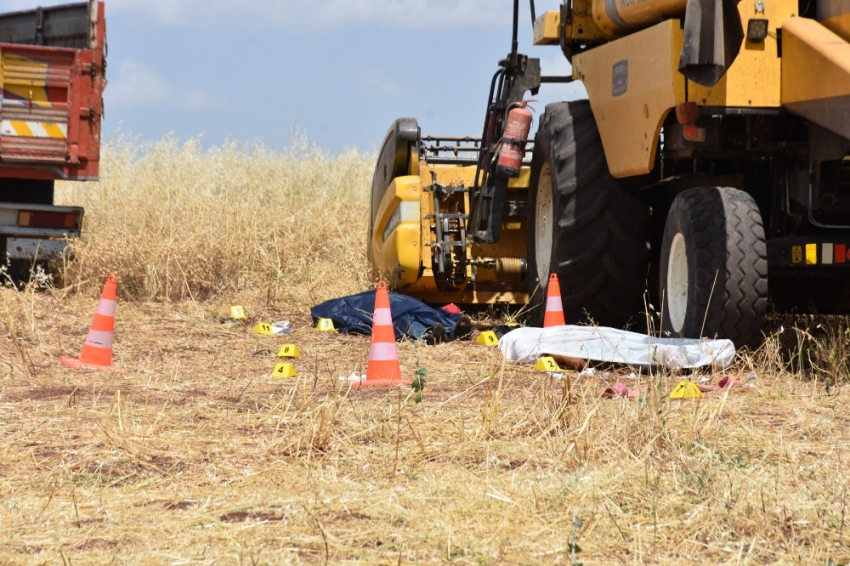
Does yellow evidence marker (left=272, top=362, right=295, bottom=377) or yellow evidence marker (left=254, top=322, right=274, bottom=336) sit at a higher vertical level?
yellow evidence marker (left=254, top=322, right=274, bottom=336)

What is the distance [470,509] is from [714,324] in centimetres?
266

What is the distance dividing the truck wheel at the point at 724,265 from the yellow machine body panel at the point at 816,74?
1.82 ft

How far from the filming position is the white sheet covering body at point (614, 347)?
5.44 meters

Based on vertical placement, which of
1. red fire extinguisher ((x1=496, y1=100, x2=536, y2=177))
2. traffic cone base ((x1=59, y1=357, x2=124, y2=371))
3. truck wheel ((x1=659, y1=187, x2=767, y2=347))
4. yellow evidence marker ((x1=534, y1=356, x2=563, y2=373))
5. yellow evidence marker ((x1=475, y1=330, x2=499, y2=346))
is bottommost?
traffic cone base ((x1=59, y1=357, x2=124, y2=371))

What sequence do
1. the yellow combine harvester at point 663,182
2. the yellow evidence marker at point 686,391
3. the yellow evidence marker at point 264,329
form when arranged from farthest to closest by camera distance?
the yellow evidence marker at point 264,329
the yellow combine harvester at point 663,182
the yellow evidence marker at point 686,391

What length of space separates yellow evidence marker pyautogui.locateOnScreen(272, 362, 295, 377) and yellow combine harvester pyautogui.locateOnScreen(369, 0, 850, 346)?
184cm

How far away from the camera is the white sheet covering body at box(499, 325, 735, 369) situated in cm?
544

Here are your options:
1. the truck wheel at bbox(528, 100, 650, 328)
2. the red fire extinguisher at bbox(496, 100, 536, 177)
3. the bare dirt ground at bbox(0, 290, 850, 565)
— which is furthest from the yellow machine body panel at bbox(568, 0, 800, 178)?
the bare dirt ground at bbox(0, 290, 850, 565)

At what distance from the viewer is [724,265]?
5426mm

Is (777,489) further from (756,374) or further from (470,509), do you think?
(756,374)

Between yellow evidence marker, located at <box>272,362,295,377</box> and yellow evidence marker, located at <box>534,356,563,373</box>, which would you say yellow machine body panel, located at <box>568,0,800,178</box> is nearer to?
yellow evidence marker, located at <box>534,356,563,373</box>

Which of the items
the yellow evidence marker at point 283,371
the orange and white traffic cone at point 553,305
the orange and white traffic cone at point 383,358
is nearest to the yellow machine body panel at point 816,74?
the orange and white traffic cone at point 553,305

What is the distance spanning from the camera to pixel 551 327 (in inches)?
245

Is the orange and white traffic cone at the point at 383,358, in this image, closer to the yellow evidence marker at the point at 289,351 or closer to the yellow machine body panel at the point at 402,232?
the yellow evidence marker at the point at 289,351
